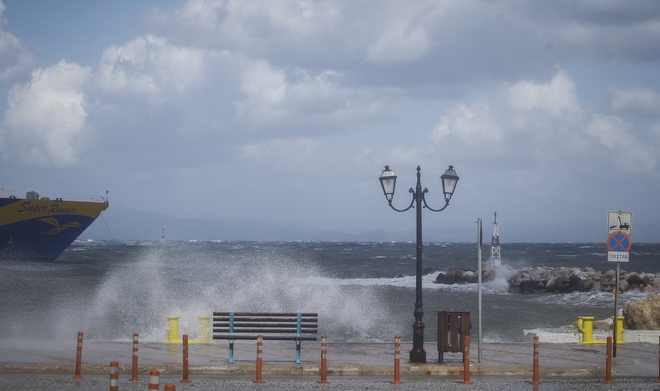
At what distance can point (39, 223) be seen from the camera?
69.2 m

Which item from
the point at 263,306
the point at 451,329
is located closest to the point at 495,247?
the point at 263,306

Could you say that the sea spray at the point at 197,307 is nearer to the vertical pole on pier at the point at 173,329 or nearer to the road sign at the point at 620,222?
the vertical pole on pier at the point at 173,329

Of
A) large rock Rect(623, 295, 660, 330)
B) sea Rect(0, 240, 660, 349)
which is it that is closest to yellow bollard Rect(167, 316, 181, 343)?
sea Rect(0, 240, 660, 349)

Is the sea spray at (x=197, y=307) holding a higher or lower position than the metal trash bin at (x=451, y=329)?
lower

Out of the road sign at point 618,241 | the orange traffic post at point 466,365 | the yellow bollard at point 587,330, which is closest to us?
the orange traffic post at point 466,365

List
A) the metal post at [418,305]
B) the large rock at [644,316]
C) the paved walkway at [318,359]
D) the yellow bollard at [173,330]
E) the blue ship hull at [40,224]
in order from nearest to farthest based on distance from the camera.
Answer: the paved walkway at [318,359], the metal post at [418,305], the yellow bollard at [173,330], the large rock at [644,316], the blue ship hull at [40,224]

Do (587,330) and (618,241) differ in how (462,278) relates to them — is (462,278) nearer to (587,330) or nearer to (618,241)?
(587,330)

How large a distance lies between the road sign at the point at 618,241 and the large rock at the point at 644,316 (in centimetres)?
489

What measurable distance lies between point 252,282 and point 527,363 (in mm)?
42230

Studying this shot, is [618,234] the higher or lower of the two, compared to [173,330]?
higher

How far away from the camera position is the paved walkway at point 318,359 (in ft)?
42.5

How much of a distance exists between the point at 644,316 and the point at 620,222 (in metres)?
5.19

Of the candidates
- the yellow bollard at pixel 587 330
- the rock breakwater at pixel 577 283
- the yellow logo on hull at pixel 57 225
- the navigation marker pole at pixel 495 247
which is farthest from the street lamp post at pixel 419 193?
the yellow logo on hull at pixel 57 225

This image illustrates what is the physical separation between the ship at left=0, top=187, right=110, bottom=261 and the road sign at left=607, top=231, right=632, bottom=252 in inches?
2392
